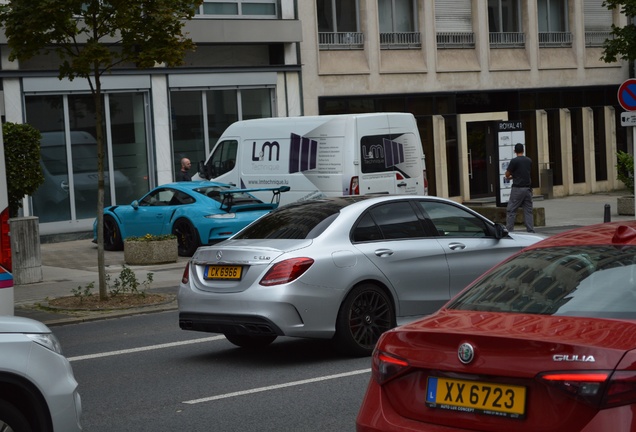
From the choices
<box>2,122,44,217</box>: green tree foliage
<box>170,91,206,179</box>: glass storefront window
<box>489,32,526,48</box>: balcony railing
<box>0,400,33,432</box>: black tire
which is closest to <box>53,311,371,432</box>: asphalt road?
<box>0,400,33,432</box>: black tire

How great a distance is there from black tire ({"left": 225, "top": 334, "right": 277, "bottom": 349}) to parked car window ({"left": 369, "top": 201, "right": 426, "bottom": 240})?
5.39 ft

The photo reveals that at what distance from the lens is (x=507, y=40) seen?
123 feet

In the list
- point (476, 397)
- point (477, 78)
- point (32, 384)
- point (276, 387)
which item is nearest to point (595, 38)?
point (477, 78)

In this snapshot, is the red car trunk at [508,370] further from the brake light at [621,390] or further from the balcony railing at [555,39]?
the balcony railing at [555,39]

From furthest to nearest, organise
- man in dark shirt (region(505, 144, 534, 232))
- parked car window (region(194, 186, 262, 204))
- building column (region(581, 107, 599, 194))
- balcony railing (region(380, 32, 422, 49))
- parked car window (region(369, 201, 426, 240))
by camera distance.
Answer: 1. building column (region(581, 107, 599, 194))
2. balcony railing (region(380, 32, 422, 49))
3. man in dark shirt (region(505, 144, 534, 232))
4. parked car window (region(194, 186, 262, 204))
5. parked car window (region(369, 201, 426, 240))

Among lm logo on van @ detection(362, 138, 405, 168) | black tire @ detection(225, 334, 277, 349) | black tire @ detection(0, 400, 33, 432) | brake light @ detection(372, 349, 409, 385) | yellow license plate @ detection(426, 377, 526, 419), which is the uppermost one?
lm logo on van @ detection(362, 138, 405, 168)

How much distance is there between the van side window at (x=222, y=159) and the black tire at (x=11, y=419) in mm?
19110

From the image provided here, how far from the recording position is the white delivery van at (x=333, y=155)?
2280 centimetres

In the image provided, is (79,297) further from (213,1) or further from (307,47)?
(307,47)

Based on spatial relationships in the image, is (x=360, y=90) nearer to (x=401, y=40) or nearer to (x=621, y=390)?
(x=401, y=40)

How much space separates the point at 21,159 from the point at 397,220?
9.78 metres

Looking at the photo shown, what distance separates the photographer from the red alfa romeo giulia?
14.8 ft

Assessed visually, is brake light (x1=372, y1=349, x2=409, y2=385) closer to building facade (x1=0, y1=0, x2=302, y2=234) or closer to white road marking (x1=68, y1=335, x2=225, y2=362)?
white road marking (x1=68, y1=335, x2=225, y2=362)

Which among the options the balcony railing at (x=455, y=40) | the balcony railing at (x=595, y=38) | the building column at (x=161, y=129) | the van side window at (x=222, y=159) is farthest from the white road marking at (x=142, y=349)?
the balcony railing at (x=595, y=38)
